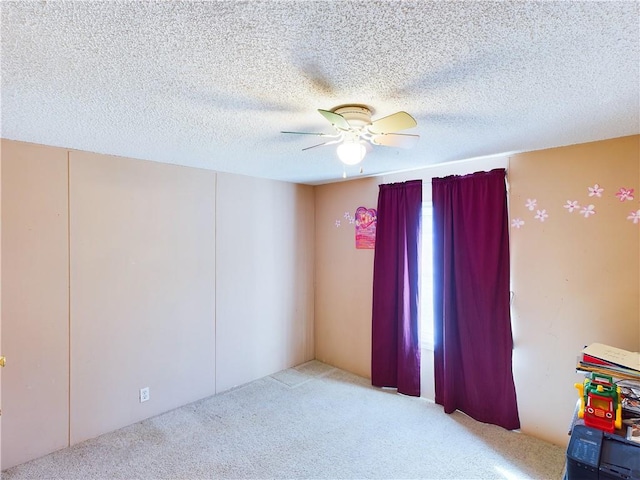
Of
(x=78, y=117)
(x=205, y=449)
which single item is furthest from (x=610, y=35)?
(x=205, y=449)

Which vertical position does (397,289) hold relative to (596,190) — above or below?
below

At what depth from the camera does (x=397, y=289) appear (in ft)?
11.7

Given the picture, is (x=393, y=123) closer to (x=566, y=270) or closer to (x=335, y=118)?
(x=335, y=118)

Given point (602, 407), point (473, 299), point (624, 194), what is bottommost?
point (602, 407)

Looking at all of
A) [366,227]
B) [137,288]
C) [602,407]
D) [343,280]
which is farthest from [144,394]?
[602,407]

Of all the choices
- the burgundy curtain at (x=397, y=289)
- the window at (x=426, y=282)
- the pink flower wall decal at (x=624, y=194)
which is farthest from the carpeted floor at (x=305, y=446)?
the pink flower wall decal at (x=624, y=194)

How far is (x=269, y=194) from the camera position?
4.00 m

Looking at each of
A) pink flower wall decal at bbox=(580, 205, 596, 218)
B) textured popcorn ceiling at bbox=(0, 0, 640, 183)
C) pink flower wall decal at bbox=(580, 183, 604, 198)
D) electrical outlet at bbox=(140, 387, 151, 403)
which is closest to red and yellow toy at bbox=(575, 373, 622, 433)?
pink flower wall decal at bbox=(580, 205, 596, 218)

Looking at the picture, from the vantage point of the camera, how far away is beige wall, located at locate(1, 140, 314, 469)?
246cm

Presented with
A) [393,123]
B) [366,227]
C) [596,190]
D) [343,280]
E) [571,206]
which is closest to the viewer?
[393,123]

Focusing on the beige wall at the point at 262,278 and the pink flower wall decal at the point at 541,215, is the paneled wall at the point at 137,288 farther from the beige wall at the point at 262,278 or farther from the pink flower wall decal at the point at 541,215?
the pink flower wall decal at the point at 541,215

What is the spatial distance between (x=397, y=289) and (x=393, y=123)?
87.8 inches

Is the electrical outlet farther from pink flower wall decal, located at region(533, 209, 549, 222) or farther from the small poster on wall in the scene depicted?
pink flower wall decal, located at region(533, 209, 549, 222)

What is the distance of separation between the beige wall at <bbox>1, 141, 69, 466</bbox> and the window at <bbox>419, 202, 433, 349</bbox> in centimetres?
307
